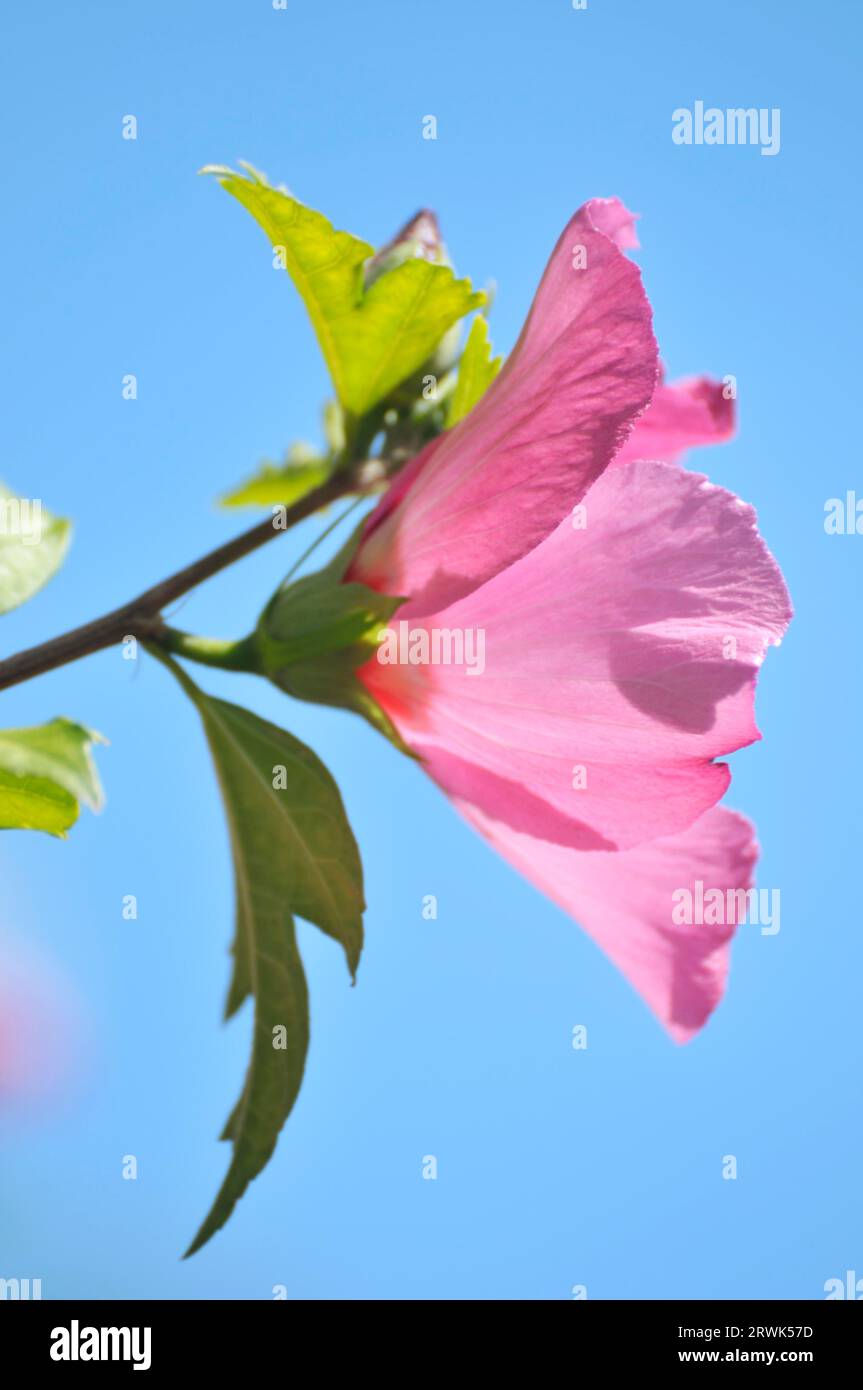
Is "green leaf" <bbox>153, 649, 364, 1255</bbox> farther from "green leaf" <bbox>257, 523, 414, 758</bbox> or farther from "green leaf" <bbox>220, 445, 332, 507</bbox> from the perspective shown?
"green leaf" <bbox>220, 445, 332, 507</bbox>

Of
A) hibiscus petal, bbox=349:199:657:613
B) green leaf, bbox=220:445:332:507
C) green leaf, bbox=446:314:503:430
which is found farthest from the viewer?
green leaf, bbox=220:445:332:507

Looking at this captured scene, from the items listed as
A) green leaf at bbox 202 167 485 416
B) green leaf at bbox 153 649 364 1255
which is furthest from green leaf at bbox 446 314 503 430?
green leaf at bbox 153 649 364 1255

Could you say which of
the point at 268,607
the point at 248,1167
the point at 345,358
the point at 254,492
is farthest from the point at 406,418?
the point at 248,1167

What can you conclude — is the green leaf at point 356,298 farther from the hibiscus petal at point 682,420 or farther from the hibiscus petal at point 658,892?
the hibiscus petal at point 658,892

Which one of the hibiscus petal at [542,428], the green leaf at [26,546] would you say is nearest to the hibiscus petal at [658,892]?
the hibiscus petal at [542,428]

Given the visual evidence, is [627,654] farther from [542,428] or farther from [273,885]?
[273,885]

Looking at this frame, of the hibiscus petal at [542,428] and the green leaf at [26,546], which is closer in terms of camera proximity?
the hibiscus petal at [542,428]

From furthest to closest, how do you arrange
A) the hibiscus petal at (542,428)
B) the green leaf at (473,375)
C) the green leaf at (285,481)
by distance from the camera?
the green leaf at (285,481) < the green leaf at (473,375) < the hibiscus petal at (542,428)
